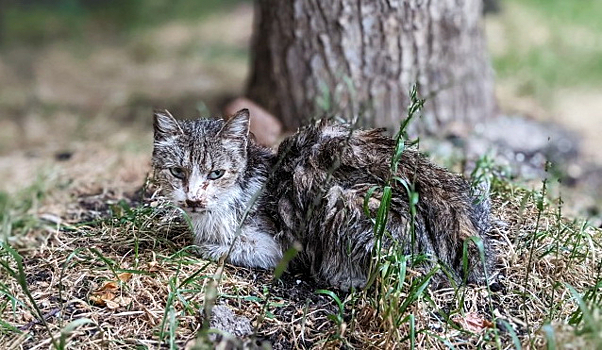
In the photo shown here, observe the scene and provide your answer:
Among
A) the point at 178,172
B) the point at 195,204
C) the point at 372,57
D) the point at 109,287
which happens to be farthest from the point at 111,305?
the point at 372,57

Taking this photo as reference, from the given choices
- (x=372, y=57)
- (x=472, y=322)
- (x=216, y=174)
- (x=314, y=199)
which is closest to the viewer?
(x=472, y=322)

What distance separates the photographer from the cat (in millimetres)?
3178

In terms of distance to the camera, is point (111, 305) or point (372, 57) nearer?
point (111, 305)

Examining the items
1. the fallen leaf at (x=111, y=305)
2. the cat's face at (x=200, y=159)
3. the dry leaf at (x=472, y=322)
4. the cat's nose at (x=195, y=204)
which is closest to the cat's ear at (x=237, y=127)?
the cat's face at (x=200, y=159)

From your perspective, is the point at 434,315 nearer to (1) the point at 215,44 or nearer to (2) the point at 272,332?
(2) the point at 272,332

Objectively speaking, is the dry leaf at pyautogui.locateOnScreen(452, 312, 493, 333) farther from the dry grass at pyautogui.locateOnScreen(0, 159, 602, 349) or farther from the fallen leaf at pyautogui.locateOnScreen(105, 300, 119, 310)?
the fallen leaf at pyautogui.locateOnScreen(105, 300, 119, 310)

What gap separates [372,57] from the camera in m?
5.48

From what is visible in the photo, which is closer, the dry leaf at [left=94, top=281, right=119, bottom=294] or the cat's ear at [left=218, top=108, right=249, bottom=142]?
the dry leaf at [left=94, top=281, right=119, bottom=294]

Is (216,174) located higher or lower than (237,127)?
lower

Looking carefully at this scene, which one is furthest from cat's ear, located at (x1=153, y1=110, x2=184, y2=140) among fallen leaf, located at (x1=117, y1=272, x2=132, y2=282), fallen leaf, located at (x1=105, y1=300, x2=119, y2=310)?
fallen leaf, located at (x1=105, y1=300, x2=119, y2=310)

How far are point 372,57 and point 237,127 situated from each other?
236 centimetres

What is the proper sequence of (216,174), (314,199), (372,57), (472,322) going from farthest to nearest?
(372,57) < (216,174) < (314,199) < (472,322)

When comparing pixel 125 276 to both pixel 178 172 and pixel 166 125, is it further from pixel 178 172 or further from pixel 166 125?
pixel 166 125

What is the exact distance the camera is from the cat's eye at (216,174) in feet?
11.0
